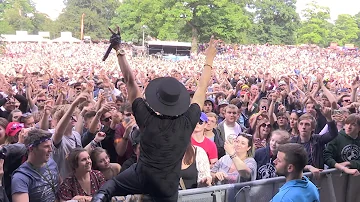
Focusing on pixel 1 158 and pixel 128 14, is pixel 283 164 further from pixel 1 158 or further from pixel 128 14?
pixel 128 14

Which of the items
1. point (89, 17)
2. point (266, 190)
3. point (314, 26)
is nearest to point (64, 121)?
point (266, 190)

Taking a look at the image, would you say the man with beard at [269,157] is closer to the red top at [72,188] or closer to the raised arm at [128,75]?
the red top at [72,188]

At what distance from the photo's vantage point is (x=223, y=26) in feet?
150

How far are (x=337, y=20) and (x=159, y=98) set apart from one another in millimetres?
89799

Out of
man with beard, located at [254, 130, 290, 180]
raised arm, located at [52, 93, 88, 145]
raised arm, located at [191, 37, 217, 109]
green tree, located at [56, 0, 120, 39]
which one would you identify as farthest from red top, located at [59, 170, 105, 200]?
green tree, located at [56, 0, 120, 39]

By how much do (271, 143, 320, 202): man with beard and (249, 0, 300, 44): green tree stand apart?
6321 cm

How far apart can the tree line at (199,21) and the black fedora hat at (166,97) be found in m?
41.2

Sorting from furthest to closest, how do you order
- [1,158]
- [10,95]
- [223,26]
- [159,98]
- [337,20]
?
[337,20] < [223,26] < [10,95] < [1,158] < [159,98]

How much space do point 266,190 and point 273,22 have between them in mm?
67738

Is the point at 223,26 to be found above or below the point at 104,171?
above

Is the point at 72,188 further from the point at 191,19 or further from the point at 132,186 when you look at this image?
the point at 191,19

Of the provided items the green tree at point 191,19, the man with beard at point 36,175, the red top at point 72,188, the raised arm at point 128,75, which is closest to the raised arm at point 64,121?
the man with beard at point 36,175

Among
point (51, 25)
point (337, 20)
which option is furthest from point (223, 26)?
point (51, 25)

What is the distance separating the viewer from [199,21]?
150 ft
